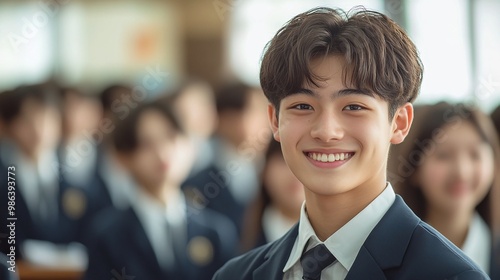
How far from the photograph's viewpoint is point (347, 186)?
1331mm

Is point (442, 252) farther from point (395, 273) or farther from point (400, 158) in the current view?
point (400, 158)

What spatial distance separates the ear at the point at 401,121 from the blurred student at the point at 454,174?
82 centimetres

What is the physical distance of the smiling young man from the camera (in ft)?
4.24

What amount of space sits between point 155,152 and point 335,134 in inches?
87.8

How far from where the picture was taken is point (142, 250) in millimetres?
3223

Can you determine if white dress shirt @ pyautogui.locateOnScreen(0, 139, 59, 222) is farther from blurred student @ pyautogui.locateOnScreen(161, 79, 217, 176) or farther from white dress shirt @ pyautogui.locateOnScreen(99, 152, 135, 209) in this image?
blurred student @ pyautogui.locateOnScreen(161, 79, 217, 176)

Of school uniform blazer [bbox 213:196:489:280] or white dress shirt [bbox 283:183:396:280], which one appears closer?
school uniform blazer [bbox 213:196:489:280]

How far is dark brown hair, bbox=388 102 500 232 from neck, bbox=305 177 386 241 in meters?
0.92

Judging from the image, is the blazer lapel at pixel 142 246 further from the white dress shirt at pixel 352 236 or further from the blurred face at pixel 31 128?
the white dress shirt at pixel 352 236

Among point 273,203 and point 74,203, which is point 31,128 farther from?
point 273,203

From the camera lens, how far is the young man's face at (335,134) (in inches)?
51.0

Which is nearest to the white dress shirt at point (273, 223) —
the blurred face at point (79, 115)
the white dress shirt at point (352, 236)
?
the white dress shirt at point (352, 236)

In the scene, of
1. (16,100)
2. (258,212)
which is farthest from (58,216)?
(258,212)

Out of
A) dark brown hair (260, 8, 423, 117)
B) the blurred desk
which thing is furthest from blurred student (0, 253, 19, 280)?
the blurred desk
